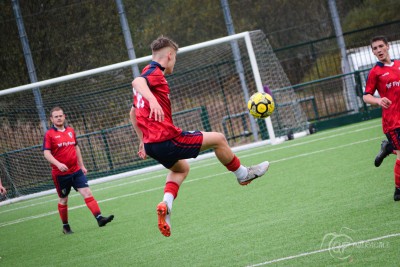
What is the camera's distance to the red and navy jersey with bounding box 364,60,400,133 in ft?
23.2

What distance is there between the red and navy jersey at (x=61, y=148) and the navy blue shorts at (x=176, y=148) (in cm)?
408

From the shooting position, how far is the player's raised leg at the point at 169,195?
5969 millimetres

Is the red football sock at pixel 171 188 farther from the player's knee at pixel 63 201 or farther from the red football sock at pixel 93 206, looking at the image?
the player's knee at pixel 63 201

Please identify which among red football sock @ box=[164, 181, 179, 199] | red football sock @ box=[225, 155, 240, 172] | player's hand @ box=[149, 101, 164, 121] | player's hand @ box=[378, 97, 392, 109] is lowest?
red football sock @ box=[164, 181, 179, 199]

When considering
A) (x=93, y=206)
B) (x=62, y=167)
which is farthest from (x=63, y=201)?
(x=62, y=167)

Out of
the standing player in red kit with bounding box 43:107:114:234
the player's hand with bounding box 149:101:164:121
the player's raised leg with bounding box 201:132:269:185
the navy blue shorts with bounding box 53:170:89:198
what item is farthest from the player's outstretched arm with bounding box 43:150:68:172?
the player's hand with bounding box 149:101:164:121

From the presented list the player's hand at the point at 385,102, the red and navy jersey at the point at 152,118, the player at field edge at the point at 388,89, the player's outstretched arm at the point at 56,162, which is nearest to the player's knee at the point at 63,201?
the player's outstretched arm at the point at 56,162

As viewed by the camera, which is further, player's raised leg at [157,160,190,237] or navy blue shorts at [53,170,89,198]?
navy blue shorts at [53,170,89,198]

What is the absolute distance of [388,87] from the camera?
23.7 feet

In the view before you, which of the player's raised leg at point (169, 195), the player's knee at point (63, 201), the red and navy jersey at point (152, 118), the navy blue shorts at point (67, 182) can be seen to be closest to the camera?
the player's raised leg at point (169, 195)

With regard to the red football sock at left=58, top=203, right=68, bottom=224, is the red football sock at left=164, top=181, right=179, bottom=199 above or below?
above

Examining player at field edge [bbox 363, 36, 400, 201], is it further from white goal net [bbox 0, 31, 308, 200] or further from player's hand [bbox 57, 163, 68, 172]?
white goal net [bbox 0, 31, 308, 200]

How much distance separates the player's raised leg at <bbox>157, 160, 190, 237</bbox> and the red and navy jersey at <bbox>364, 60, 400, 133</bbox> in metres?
2.24

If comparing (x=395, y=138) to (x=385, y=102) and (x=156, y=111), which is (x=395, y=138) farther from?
(x=156, y=111)
